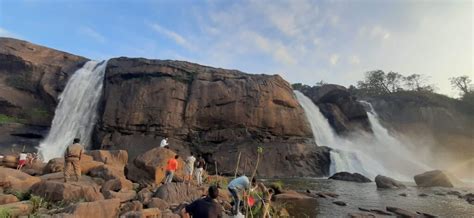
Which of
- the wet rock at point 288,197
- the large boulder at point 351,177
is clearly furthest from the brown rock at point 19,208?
the large boulder at point 351,177

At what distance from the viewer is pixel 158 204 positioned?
37.0 ft

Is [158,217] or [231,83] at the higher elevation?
[231,83]

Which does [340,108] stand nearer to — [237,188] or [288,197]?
[288,197]

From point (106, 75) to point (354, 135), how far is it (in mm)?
32986

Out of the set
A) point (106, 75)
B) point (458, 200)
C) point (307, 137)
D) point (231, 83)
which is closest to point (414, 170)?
point (307, 137)

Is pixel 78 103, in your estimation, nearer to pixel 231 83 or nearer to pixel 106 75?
pixel 106 75

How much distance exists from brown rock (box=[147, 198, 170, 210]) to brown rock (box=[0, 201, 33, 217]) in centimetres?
329

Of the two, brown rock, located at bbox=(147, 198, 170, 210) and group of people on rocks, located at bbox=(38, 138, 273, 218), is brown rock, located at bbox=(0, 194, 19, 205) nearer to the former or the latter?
group of people on rocks, located at bbox=(38, 138, 273, 218)

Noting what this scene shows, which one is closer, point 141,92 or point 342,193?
point 342,193

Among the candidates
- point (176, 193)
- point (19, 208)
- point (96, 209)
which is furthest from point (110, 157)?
point (96, 209)

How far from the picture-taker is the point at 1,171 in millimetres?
12625

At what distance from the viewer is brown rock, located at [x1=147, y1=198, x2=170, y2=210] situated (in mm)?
11156

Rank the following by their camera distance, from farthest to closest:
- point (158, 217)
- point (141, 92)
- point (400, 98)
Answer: point (400, 98)
point (141, 92)
point (158, 217)

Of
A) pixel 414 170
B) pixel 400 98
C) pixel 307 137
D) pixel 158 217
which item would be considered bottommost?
pixel 158 217
